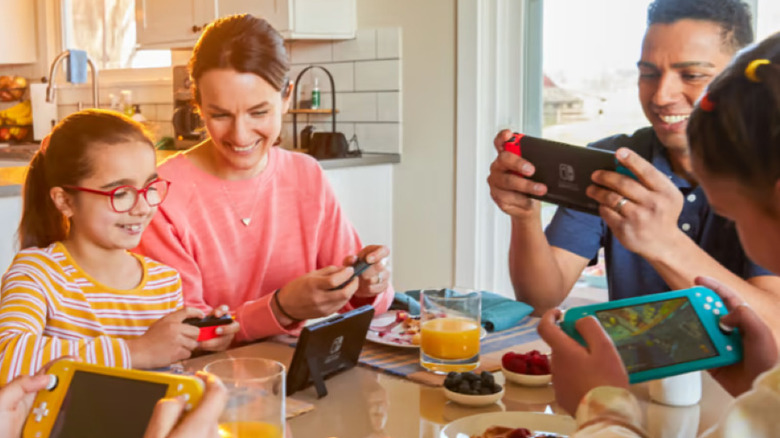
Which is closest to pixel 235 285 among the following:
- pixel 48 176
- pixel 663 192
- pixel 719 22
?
pixel 48 176

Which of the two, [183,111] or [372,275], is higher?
[183,111]

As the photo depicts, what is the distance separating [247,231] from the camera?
198 cm

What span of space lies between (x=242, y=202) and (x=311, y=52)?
1.99 m

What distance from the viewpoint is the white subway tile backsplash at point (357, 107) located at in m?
3.64

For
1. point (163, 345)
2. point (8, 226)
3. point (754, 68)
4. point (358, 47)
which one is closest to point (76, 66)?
point (358, 47)

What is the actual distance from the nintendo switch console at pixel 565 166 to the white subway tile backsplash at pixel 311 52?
2177 mm

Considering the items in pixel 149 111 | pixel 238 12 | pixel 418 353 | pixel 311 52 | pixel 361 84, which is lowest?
pixel 418 353

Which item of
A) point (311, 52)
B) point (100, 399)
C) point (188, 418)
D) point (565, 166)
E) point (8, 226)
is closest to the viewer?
point (188, 418)

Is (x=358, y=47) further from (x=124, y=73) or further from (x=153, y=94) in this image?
(x=124, y=73)

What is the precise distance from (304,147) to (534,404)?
2.52 metres

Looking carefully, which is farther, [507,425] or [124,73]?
[124,73]

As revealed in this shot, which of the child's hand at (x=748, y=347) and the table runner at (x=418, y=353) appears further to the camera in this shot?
the table runner at (x=418, y=353)

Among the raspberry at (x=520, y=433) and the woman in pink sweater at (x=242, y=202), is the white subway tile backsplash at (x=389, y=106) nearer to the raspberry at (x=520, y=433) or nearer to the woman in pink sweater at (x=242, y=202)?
the woman in pink sweater at (x=242, y=202)

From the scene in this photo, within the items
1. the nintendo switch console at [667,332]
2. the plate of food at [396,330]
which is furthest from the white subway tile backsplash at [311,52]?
the nintendo switch console at [667,332]
